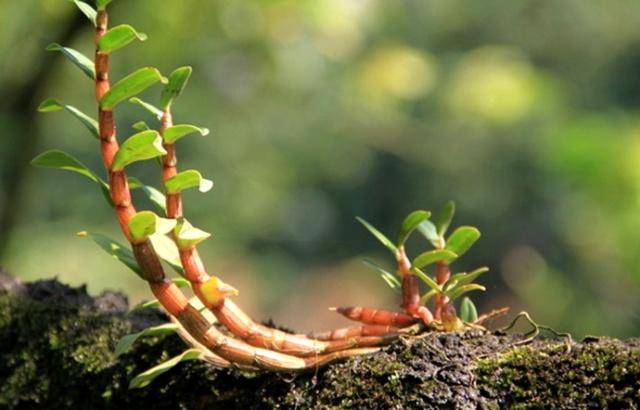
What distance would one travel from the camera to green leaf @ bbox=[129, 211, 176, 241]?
2.98 feet

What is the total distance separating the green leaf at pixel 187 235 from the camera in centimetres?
92

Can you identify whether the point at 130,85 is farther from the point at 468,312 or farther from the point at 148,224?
the point at 468,312


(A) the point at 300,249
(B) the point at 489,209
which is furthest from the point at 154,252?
(A) the point at 300,249

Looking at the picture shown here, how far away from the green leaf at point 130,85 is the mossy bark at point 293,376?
0.98 ft

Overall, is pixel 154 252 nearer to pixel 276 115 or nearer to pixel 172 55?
pixel 172 55

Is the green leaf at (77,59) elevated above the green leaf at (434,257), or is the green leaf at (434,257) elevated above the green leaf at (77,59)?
the green leaf at (77,59)

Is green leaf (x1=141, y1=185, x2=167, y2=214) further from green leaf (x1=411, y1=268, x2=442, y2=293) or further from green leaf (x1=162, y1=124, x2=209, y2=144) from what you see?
green leaf (x1=411, y1=268, x2=442, y2=293)

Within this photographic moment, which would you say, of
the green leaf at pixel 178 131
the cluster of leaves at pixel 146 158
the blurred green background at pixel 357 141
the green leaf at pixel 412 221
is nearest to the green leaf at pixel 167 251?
the cluster of leaves at pixel 146 158

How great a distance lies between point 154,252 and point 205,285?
0.07 m

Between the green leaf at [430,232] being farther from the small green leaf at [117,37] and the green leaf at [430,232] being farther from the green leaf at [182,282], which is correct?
the small green leaf at [117,37]

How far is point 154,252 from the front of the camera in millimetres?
969

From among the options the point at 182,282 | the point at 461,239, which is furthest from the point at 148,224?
the point at 461,239

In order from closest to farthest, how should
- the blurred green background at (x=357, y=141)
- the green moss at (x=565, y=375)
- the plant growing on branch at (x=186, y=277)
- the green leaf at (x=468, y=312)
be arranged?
the green moss at (x=565, y=375) < the plant growing on branch at (x=186, y=277) < the green leaf at (x=468, y=312) < the blurred green background at (x=357, y=141)

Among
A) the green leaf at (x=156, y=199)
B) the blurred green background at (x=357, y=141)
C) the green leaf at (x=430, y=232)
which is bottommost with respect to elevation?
the green leaf at (x=156, y=199)
